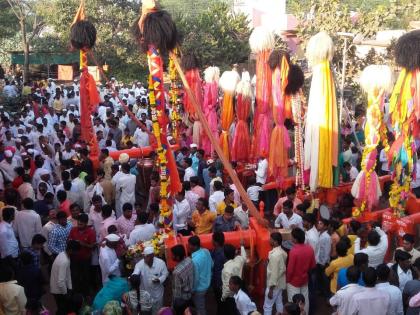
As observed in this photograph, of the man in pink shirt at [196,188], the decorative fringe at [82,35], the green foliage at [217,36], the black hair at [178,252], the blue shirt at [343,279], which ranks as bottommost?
the blue shirt at [343,279]

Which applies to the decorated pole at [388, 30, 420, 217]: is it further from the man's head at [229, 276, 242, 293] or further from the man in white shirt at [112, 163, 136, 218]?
the man in white shirt at [112, 163, 136, 218]

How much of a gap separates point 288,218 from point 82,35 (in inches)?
209

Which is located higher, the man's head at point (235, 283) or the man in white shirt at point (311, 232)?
the man in white shirt at point (311, 232)

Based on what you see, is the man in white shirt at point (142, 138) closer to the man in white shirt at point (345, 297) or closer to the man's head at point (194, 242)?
the man's head at point (194, 242)

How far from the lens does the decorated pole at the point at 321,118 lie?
7867 millimetres

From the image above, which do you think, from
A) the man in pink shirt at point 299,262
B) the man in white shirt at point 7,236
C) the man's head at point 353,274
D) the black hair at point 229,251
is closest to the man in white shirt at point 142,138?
the man in white shirt at point 7,236

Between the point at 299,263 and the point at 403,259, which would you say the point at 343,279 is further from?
the point at 403,259

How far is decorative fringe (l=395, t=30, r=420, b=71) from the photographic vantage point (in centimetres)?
673

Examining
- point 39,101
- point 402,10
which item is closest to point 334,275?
point 402,10

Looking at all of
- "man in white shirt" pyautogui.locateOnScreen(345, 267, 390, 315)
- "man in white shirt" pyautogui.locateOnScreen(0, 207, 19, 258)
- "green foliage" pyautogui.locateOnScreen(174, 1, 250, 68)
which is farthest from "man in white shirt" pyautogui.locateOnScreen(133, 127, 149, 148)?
"green foliage" pyautogui.locateOnScreen(174, 1, 250, 68)

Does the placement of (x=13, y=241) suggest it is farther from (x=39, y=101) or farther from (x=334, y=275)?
(x=39, y=101)

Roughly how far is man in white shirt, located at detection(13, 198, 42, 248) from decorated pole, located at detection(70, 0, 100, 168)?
9.54 feet

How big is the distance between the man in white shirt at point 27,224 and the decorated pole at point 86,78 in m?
2.91

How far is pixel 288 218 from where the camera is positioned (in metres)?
6.93
